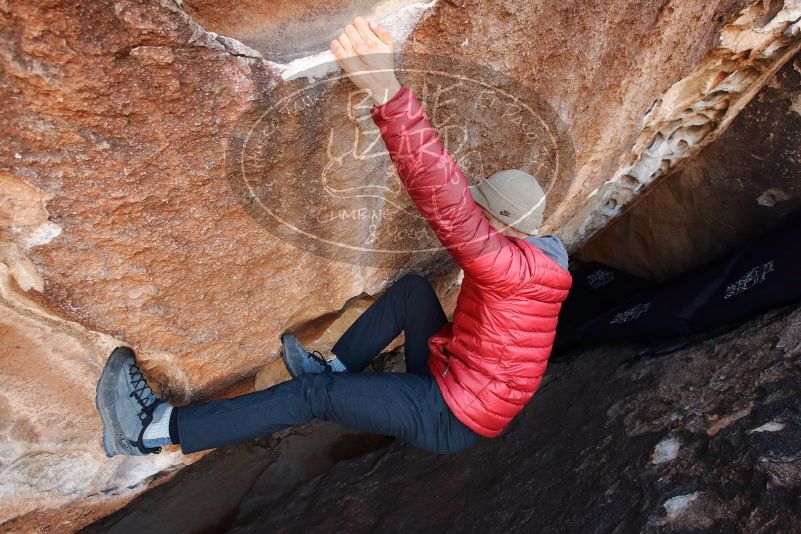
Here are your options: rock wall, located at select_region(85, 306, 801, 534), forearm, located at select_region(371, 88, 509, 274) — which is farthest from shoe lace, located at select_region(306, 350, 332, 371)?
forearm, located at select_region(371, 88, 509, 274)

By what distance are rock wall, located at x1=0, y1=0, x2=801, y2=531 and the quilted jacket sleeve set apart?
185 mm

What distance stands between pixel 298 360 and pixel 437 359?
437 millimetres

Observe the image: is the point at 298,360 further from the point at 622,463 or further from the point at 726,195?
the point at 726,195

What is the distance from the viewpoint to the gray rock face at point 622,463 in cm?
140

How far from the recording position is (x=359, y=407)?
1.57 meters

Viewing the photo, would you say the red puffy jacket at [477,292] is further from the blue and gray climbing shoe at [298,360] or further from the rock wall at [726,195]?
the rock wall at [726,195]

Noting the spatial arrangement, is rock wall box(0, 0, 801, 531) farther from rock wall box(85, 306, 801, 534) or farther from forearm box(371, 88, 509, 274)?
rock wall box(85, 306, 801, 534)

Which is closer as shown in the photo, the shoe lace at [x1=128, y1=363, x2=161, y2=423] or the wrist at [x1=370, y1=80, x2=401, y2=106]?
the wrist at [x1=370, y1=80, x2=401, y2=106]

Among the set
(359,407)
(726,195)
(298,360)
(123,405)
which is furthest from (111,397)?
(726,195)

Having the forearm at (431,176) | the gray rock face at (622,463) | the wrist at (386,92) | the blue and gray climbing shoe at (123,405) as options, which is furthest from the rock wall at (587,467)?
the wrist at (386,92)

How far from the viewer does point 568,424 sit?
6.57 feet

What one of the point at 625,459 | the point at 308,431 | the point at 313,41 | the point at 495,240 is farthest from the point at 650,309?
the point at 313,41

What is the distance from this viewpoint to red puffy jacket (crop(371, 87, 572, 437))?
108 centimetres

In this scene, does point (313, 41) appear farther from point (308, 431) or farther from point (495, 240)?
point (308, 431)
